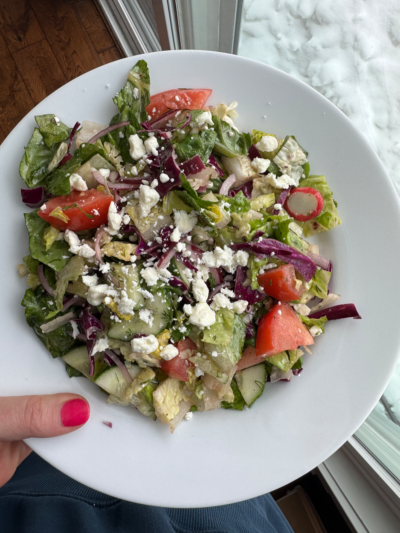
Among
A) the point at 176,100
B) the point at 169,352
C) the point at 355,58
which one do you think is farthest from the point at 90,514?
the point at 355,58

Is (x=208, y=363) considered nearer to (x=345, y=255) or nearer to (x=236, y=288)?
(x=236, y=288)

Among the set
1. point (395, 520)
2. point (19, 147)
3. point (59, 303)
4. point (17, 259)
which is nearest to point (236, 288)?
point (59, 303)

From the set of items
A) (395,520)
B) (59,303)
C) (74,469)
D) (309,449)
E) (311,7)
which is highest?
(311,7)

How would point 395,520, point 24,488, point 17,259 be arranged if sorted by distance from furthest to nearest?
point 24,488 < point 395,520 < point 17,259

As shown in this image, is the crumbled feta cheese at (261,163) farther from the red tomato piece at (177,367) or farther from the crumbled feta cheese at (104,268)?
the red tomato piece at (177,367)

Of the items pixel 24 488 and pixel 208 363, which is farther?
pixel 24 488

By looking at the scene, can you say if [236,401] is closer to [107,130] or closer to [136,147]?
[136,147]
